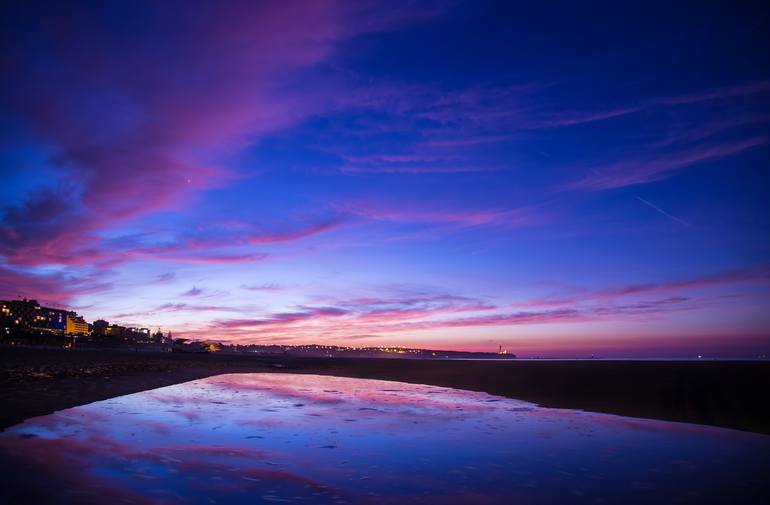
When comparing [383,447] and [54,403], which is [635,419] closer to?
[383,447]

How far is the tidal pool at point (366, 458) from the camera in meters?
8.30

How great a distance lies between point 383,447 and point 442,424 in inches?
174

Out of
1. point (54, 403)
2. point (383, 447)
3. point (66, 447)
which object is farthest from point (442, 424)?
point (54, 403)

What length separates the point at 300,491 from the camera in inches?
328

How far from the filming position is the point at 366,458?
36.5 feet

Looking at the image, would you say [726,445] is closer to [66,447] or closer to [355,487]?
[355,487]

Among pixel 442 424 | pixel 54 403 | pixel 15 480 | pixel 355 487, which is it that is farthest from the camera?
pixel 54 403

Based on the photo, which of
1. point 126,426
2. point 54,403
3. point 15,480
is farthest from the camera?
Result: point 54,403

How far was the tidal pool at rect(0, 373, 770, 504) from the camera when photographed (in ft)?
27.2

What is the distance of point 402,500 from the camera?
8109 millimetres

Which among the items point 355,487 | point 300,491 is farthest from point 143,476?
point 355,487

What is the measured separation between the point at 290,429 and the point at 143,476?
602 cm

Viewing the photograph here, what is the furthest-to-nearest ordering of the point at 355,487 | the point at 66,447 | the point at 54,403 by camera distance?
the point at 54,403
the point at 66,447
the point at 355,487

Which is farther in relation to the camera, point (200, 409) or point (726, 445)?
point (200, 409)
